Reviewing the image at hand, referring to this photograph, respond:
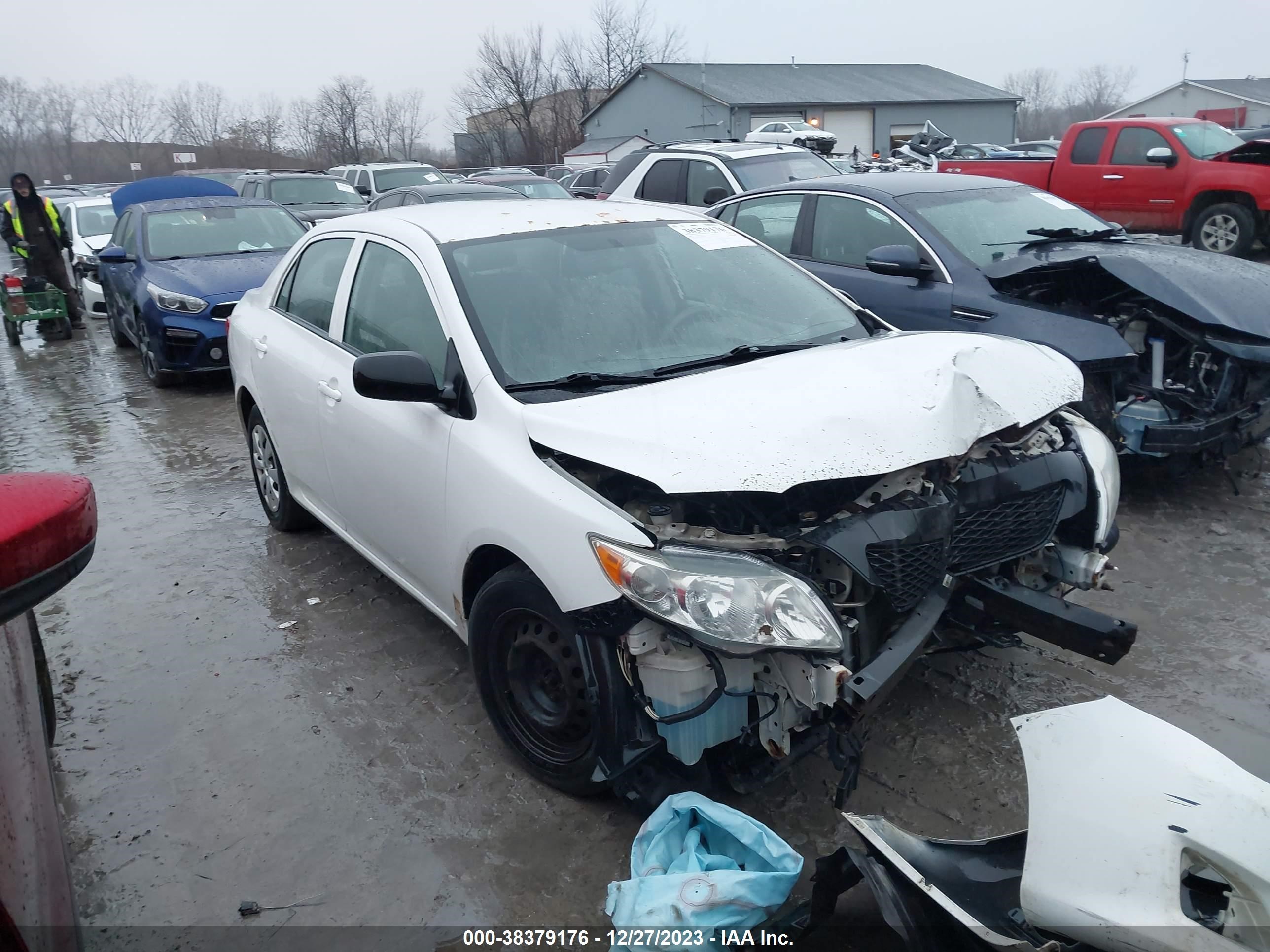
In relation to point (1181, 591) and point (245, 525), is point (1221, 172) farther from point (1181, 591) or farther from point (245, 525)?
point (245, 525)

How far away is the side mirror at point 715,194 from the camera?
9.48 metres

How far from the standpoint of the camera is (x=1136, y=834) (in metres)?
1.81

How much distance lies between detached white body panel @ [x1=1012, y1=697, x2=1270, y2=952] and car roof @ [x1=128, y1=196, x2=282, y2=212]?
34.5 ft

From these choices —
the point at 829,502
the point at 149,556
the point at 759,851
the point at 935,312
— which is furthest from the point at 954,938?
the point at 149,556

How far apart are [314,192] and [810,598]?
591 inches

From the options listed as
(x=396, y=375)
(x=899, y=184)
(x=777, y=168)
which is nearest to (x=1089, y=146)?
(x=777, y=168)

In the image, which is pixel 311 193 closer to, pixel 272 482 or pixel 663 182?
pixel 663 182

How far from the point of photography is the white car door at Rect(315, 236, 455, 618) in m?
3.39

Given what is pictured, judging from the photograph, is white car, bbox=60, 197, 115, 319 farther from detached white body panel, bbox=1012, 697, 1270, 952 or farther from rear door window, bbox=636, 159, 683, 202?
detached white body panel, bbox=1012, 697, 1270, 952

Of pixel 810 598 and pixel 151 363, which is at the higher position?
pixel 810 598

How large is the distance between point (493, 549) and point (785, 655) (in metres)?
1.04

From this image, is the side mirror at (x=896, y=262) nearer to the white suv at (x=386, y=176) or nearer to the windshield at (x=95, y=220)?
the white suv at (x=386, y=176)

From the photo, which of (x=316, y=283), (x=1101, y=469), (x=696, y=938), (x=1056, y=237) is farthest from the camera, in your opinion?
(x=1056, y=237)

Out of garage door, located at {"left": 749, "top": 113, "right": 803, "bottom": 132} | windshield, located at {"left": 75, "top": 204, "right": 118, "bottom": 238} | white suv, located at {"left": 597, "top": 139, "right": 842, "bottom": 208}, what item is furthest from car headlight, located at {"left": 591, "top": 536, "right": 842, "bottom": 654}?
garage door, located at {"left": 749, "top": 113, "right": 803, "bottom": 132}
